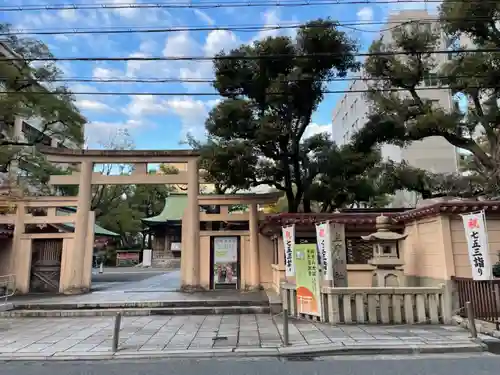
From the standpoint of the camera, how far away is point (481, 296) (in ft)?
31.2

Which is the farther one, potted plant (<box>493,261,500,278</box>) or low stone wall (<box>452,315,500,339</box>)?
potted plant (<box>493,261,500,278</box>)

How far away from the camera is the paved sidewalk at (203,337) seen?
7.38 m

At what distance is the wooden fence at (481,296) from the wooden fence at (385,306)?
0.46m

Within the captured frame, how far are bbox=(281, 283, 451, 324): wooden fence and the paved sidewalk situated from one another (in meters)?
0.51

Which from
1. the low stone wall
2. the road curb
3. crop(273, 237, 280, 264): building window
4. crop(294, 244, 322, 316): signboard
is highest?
crop(273, 237, 280, 264): building window

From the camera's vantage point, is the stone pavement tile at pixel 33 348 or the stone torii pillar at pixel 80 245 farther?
the stone torii pillar at pixel 80 245

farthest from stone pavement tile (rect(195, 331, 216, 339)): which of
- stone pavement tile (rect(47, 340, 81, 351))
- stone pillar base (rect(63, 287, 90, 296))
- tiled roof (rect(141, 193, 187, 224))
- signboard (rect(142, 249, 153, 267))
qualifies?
signboard (rect(142, 249, 153, 267))

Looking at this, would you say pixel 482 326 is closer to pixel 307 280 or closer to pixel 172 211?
pixel 307 280

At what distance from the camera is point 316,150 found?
55.0 feet

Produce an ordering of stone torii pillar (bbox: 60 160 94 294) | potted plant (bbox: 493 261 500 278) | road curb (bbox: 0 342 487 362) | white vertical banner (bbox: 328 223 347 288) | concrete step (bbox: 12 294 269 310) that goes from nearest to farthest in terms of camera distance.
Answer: road curb (bbox: 0 342 487 362), potted plant (bbox: 493 261 500 278), white vertical banner (bbox: 328 223 347 288), concrete step (bbox: 12 294 269 310), stone torii pillar (bbox: 60 160 94 294)

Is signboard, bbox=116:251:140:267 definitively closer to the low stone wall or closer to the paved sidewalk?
the paved sidewalk

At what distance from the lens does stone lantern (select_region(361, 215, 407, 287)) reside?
11.5 m

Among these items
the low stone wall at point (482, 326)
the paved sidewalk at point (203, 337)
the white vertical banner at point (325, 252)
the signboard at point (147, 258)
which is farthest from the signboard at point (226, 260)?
the signboard at point (147, 258)

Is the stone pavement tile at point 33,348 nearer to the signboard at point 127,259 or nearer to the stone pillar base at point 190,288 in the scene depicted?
the stone pillar base at point 190,288
